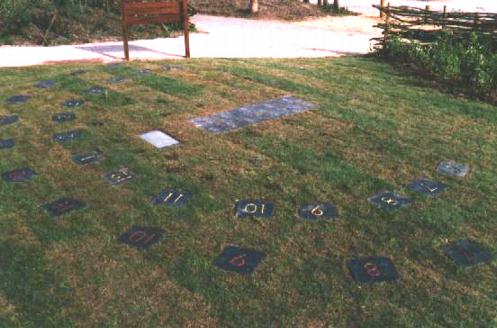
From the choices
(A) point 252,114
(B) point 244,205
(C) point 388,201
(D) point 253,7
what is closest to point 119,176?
(B) point 244,205

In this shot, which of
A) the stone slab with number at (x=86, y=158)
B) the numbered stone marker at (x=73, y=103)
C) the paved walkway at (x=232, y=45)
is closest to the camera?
the stone slab with number at (x=86, y=158)

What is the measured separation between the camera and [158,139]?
6.82 m

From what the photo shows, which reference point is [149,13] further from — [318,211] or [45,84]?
[318,211]

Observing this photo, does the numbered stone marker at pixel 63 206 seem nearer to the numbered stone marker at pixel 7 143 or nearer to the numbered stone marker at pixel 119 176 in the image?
the numbered stone marker at pixel 119 176

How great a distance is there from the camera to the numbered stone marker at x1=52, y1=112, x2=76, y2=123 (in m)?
7.56

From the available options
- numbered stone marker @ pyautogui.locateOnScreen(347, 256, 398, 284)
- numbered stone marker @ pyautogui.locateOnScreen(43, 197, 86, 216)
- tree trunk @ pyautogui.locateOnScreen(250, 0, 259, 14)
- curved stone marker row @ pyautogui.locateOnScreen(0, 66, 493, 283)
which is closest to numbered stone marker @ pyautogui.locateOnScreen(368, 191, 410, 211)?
curved stone marker row @ pyautogui.locateOnScreen(0, 66, 493, 283)

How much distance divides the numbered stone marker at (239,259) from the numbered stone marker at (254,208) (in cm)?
59

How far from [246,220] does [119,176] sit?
5.91ft

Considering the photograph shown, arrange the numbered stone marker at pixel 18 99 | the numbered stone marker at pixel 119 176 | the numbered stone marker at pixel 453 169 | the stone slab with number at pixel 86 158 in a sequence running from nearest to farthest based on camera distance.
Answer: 1. the numbered stone marker at pixel 119 176
2. the numbered stone marker at pixel 453 169
3. the stone slab with number at pixel 86 158
4. the numbered stone marker at pixel 18 99

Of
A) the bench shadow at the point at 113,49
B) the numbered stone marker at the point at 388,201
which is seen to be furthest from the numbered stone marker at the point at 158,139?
the bench shadow at the point at 113,49

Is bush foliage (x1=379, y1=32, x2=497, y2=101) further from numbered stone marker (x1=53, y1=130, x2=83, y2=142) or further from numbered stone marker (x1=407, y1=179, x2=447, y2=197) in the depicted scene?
numbered stone marker (x1=53, y1=130, x2=83, y2=142)

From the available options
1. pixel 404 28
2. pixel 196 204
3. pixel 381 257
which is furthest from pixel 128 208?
pixel 404 28

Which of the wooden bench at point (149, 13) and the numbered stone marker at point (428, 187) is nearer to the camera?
the numbered stone marker at point (428, 187)

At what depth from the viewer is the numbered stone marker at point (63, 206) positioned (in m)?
5.04
